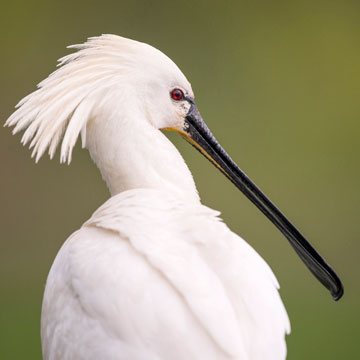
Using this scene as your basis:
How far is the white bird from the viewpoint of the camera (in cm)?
116

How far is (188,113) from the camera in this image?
1.74 meters

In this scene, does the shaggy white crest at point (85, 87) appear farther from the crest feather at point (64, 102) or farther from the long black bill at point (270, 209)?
the long black bill at point (270, 209)

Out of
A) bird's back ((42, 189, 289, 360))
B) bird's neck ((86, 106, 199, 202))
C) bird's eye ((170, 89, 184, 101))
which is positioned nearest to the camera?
bird's back ((42, 189, 289, 360))

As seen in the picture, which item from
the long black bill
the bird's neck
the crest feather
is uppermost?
the crest feather

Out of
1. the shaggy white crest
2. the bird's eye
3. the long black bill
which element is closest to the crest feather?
the shaggy white crest

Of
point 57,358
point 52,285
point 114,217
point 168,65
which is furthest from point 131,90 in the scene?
point 57,358

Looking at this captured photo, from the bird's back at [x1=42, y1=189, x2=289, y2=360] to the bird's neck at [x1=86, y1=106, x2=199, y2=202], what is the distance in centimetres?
24

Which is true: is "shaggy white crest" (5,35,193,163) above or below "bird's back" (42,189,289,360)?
above

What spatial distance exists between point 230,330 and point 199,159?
137 inches

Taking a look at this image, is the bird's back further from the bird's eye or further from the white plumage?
the bird's eye

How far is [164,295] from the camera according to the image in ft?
3.87

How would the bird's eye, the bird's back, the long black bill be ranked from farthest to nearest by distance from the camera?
the long black bill < the bird's eye < the bird's back

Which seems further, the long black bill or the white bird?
the long black bill

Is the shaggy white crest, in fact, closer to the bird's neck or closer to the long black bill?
the bird's neck
